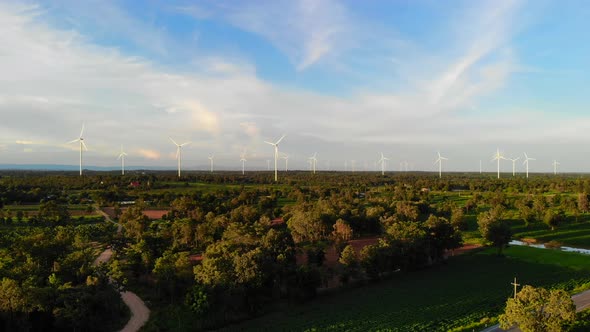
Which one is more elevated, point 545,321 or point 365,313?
point 545,321

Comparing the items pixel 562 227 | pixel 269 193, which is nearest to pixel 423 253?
pixel 562 227

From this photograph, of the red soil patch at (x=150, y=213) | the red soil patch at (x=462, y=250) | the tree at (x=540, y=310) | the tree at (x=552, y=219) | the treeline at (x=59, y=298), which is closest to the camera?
the tree at (x=540, y=310)

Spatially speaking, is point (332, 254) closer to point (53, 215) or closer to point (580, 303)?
point (580, 303)

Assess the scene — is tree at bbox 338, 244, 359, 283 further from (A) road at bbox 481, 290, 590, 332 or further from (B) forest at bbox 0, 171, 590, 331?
(A) road at bbox 481, 290, 590, 332

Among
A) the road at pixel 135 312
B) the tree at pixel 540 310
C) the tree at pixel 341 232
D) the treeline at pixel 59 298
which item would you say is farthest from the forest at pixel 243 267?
the tree at pixel 540 310

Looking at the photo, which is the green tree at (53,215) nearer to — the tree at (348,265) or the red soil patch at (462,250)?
the tree at (348,265)

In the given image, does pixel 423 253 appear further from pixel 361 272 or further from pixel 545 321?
pixel 545 321
